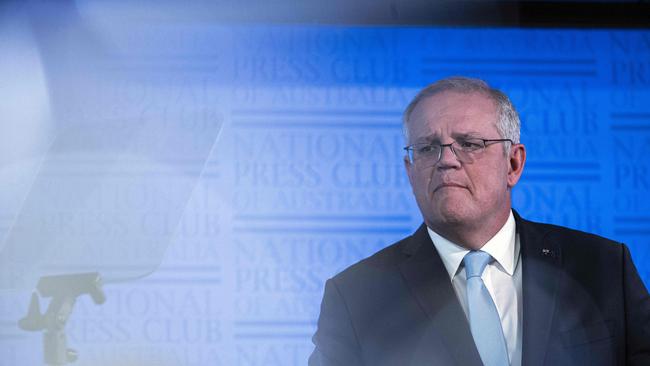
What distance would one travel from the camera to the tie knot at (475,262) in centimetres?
164

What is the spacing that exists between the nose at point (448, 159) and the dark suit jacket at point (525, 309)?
0.61 feet

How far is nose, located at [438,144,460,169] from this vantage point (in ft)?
5.48

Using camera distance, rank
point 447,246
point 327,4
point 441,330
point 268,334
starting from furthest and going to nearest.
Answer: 1. point 327,4
2. point 268,334
3. point 447,246
4. point 441,330

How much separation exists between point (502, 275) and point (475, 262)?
0.07m

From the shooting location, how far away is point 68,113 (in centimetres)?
292

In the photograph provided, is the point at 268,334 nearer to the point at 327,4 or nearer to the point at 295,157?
the point at 295,157

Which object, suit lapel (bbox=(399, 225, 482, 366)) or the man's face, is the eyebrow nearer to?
the man's face

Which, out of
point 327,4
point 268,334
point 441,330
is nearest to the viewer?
point 441,330

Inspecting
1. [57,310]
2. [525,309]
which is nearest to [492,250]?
[525,309]

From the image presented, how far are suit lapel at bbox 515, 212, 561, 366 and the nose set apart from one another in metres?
0.23

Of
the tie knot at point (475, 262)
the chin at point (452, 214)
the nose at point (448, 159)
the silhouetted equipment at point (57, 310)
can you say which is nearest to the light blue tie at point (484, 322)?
the tie knot at point (475, 262)

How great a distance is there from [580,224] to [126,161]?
5.90ft

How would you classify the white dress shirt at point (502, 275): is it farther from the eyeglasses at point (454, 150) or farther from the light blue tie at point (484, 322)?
the eyeglasses at point (454, 150)

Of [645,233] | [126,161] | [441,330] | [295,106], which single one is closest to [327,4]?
[295,106]
